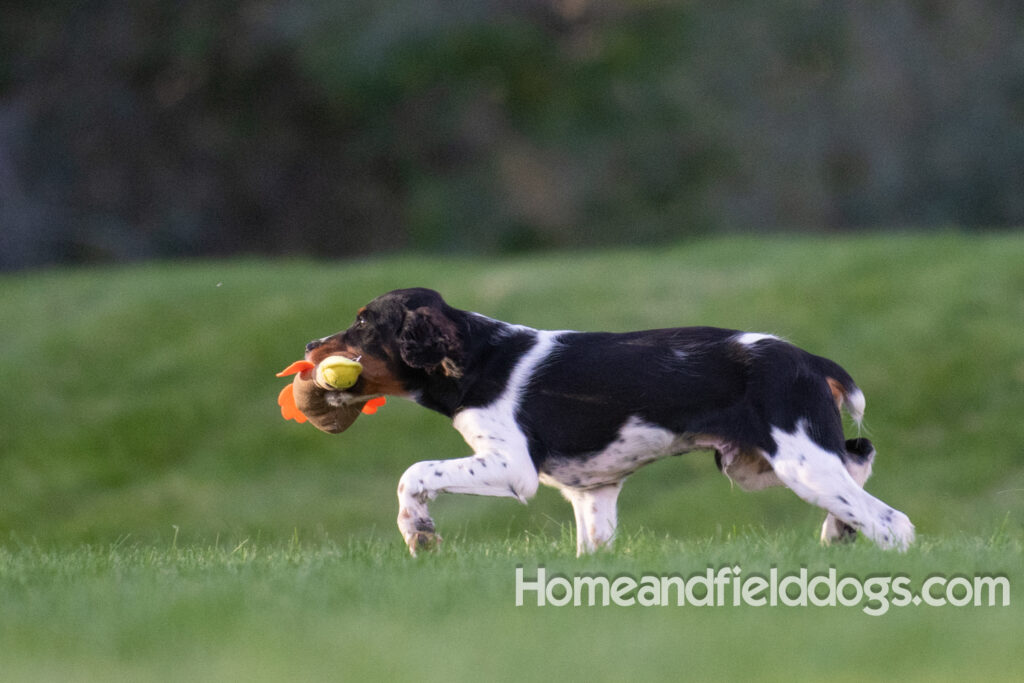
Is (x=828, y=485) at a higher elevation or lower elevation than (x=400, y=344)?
lower

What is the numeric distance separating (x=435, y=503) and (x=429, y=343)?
7417 millimetres

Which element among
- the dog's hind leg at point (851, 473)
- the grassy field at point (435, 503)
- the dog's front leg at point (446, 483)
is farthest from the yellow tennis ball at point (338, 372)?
the dog's hind leg at point (851, 473)

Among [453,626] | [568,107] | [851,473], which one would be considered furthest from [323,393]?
[568,107]

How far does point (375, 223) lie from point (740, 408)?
24.6m

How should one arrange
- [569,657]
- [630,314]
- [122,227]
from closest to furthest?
[569,657] < [630,314] < [122,227]

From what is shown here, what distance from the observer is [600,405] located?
241 inches

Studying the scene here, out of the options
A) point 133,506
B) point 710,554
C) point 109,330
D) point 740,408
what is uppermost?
point 740,408

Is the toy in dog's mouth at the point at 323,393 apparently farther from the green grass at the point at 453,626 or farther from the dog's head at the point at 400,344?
the green grass at the point at 453,626

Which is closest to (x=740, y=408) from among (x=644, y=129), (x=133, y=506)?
(x=133, y=506)

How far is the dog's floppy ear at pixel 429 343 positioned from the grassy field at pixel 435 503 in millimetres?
817

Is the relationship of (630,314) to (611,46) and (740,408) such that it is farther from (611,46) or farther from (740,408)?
(611,46)

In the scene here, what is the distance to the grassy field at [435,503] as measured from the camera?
425 cm

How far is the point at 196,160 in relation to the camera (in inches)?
1143

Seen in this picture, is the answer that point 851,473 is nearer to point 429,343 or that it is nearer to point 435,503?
point 429,343
